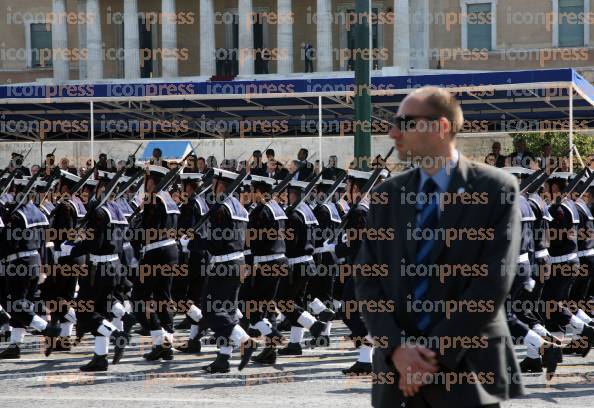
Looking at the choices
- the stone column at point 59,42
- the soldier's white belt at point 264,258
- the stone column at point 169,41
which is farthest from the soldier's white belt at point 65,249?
the stone column at point 59,42

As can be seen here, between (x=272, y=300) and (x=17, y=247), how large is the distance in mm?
2774

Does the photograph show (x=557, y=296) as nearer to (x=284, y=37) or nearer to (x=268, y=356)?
(x=268, y=356)

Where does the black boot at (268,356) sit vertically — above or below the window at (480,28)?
below

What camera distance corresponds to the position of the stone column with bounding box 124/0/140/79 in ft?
191

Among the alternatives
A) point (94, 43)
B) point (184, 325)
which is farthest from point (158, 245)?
point (94, 43)

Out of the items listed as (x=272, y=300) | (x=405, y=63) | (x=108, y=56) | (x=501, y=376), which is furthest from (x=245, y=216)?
(x=108, y=56)

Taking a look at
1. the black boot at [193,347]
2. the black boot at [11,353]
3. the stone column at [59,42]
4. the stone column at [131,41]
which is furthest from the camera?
the stone column at [59,42]

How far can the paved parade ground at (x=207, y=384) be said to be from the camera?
29.9 ft

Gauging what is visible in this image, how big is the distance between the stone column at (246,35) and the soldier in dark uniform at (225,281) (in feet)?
151

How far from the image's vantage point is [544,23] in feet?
179

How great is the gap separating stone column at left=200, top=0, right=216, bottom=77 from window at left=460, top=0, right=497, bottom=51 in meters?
12.0

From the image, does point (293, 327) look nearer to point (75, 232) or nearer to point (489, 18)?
point (75, 232)

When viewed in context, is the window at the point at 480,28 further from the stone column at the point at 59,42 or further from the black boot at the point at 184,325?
the black boot at the point at 184,325

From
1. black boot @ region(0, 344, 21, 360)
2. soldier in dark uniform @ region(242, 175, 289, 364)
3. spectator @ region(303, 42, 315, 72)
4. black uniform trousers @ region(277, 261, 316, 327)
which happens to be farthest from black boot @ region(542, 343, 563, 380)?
spectator @ region(303, 42, 315, 72)
